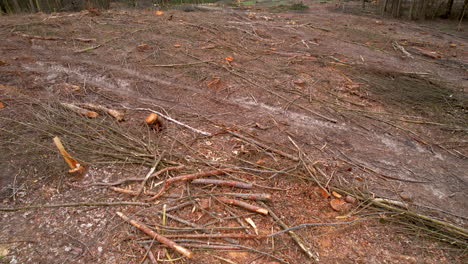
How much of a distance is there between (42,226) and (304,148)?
3.57 m

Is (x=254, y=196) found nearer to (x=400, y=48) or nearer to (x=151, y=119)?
(x=151, y=119)

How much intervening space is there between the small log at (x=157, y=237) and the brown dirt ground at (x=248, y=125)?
76 mm

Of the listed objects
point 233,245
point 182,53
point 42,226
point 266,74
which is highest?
point 182,53

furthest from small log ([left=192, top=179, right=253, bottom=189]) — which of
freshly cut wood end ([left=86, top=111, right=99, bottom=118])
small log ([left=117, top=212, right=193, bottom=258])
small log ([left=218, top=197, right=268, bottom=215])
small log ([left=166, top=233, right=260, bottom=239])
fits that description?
freshly cut wood end ([left=86, top=111, right=99, bottom=118])

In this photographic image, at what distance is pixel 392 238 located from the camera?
2986 millimetres

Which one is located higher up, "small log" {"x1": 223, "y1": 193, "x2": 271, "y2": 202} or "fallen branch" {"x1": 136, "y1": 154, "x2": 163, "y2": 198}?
"fallen branch" {"x1": 136, "y1": 154, "x2": 163, "y2": 198}

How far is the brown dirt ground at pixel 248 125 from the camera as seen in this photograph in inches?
114

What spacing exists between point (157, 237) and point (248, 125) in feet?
8.41

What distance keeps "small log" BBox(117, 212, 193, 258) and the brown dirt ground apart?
76 mm

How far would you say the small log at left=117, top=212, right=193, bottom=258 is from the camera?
2641 mm

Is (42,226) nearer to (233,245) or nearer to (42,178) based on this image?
(42,178)

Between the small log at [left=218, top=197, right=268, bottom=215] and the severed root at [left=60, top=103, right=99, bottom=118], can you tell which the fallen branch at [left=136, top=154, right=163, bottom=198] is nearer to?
the small log at [left=218, top=197, right=268, bottom=215]

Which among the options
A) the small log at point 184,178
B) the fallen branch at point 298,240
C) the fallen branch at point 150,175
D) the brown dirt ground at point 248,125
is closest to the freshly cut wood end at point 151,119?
the brown dirt ground at point 248,125

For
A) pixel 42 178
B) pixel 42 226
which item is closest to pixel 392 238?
pixel 42 226
